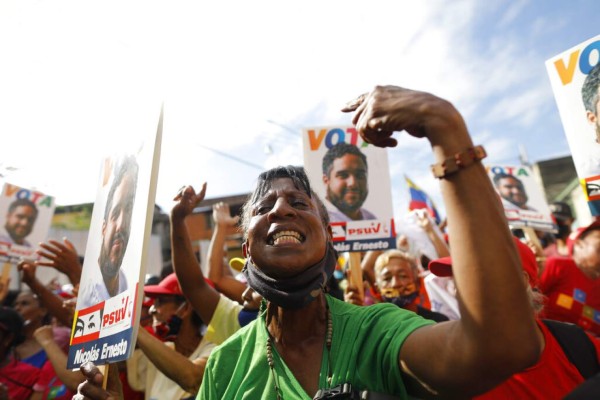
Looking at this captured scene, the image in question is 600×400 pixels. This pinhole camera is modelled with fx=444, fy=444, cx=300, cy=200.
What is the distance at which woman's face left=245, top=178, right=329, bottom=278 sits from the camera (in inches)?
60.4

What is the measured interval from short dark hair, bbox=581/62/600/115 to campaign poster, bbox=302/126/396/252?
200 centimetres

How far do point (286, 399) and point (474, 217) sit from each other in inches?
32.5

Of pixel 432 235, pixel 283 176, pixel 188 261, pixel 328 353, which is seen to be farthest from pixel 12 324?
pixel 432 235

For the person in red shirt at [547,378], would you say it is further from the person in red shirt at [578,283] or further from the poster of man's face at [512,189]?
the poster of man's face at [512,189]

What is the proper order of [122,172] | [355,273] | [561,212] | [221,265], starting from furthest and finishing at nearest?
1. [561,212]
2. [355,273]
3. [221,265]
4. [122,172]

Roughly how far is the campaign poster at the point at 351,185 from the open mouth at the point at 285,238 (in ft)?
8.66

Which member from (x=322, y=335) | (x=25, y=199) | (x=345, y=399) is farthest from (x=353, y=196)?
(x=25, y=199)

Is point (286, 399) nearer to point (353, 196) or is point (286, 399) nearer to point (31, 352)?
point (353, 196)

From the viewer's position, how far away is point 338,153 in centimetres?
471

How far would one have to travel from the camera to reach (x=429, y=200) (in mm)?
7762

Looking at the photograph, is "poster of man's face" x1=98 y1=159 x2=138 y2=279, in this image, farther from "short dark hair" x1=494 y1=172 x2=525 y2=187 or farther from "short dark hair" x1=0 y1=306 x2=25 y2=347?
"short dark hair" x1=494 y1=172 x2=525 y2=187

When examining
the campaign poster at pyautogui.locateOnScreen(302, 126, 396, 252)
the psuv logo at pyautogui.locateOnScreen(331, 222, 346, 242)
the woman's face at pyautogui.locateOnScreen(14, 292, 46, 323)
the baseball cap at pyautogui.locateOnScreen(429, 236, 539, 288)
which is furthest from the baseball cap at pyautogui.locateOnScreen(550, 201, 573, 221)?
the woman's face at pyautogui.locateOnScreen(14, 292, 46, 323)

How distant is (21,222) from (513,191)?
6.84 metres

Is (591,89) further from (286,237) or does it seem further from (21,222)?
(21,222)
